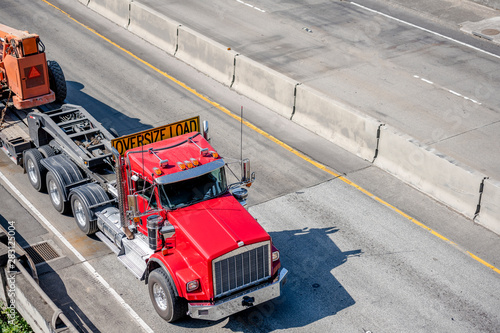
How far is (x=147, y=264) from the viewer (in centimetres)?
1205

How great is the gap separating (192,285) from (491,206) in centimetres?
767

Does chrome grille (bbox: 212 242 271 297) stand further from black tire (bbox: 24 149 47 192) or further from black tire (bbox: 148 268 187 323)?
black tire (bbox: 24 149 47 192)

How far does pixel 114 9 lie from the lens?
87.4 feet

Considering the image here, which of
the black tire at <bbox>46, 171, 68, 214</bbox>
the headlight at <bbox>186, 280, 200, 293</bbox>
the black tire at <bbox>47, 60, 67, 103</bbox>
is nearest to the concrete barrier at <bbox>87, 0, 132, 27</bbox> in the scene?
the black tire at <bbox>47, 60, 67, 103</bbox>

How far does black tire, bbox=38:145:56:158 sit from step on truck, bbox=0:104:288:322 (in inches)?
36.2

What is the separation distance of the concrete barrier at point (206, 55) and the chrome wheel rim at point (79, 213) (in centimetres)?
886

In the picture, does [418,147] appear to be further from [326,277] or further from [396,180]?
[326,277]

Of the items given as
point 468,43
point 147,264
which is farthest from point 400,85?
point 147,264

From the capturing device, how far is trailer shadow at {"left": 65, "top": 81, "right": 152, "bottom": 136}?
19.0 m

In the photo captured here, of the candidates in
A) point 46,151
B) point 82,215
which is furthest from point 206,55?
point 82,215

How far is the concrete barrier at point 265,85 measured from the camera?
19.9 meters

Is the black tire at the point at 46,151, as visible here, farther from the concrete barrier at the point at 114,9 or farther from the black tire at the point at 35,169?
the concrete barrier at the point at 114,9

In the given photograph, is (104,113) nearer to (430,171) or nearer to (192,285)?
(430,171)

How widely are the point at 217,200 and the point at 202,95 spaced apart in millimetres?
9380
